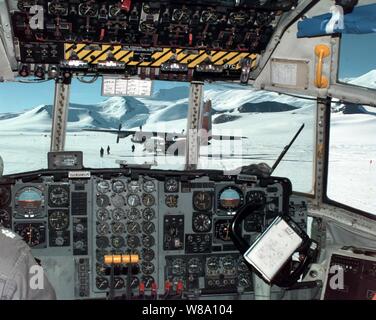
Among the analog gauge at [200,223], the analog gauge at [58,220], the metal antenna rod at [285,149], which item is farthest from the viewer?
the metal antenna rod at [285,149]

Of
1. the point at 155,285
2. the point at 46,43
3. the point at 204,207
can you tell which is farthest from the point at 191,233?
the point at 46,43

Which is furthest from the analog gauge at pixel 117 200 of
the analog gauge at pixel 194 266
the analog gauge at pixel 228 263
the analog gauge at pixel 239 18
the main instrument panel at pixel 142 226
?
the analog gauge at pixel 239 18

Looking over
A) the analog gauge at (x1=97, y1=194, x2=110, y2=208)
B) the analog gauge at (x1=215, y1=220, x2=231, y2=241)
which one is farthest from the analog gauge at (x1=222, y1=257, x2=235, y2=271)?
the analog gauge at (x1=97, y1=194, x2=110, y2=208)

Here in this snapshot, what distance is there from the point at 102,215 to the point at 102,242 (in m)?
0.26

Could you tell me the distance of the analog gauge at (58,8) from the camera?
454cm

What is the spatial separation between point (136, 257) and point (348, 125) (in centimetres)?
253

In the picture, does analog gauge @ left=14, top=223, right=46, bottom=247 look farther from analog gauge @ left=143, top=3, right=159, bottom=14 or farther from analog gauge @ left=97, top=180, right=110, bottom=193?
analog gauge @ left=143, top=3, right=159, bottom=14

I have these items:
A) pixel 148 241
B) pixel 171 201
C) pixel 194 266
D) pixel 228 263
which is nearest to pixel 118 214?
pixel 148 241

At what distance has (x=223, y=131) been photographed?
6016mm

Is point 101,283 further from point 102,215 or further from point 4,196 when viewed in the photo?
point 4,196

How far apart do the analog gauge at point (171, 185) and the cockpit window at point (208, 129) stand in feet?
2.14

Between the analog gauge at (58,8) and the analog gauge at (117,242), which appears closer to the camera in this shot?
the analog gauge at (58,8)

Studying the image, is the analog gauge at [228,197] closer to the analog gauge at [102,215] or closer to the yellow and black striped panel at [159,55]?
the analog gauge at [102,215]

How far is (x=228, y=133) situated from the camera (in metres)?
6.05
